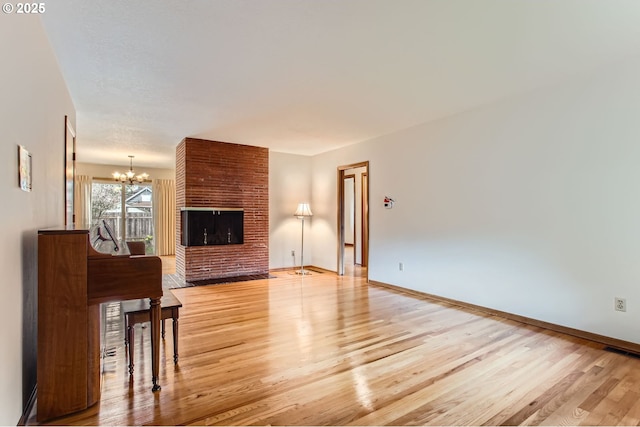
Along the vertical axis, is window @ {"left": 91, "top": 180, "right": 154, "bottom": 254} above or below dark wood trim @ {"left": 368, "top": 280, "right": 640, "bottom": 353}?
above

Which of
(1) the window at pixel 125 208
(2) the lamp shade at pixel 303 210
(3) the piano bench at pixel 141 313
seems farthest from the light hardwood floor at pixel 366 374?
(1) the window at pixel 125 208

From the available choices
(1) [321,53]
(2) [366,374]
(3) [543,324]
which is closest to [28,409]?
(2) [366,374]

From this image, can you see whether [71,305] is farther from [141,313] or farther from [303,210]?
[303,210]

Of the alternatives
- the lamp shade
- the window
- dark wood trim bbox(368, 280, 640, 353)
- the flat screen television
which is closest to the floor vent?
dark wood trim bbox(368, 280, 640, 353)

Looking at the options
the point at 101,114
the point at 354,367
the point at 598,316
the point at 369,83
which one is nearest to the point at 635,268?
the point at 598,316

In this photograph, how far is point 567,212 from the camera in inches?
129

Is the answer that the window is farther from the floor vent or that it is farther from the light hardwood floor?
the floor vent

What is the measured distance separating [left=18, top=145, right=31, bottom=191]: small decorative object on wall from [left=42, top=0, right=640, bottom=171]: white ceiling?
1.03 m

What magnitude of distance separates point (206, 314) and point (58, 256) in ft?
7.12

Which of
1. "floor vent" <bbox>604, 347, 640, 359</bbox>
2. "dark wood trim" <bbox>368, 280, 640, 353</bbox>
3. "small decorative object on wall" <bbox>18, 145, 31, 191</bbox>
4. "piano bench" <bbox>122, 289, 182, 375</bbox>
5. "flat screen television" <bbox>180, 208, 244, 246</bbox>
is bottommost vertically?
"floor vent" <bbox>604, 347, 640, 359</bbox>

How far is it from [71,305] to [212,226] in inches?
161

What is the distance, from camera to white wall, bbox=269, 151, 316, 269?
688cm

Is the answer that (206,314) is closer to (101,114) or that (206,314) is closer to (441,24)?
(101,114)

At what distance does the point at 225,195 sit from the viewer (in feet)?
20.0
